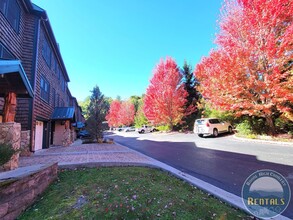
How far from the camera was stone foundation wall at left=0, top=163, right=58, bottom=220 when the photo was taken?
2.99 metres

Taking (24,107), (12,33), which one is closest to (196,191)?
(24,107)

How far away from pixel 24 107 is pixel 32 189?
7.66 m

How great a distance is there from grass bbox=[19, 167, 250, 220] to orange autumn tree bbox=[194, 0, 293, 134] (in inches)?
388

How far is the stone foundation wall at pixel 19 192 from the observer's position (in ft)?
9.80

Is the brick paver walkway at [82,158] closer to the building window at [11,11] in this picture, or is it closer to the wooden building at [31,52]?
the wooden building at [31,52]

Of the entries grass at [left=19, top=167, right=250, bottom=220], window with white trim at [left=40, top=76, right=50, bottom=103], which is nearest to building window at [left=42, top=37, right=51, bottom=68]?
window with white trim at [left=40, top=76, right=50, bottom=103]

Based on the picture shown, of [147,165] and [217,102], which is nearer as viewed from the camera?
[147,165]

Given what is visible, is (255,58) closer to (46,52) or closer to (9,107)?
(9,107)

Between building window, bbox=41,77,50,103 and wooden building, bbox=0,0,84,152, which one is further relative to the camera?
building window, bbox=41,77,50,103

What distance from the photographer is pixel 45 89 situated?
41.2 feet

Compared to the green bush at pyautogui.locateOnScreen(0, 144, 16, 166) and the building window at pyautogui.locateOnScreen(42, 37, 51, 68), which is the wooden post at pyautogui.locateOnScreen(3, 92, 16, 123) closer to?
the green bush at pyautogui.locateOnScreen(0, 144, 16, 166)

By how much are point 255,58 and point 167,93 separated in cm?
1407

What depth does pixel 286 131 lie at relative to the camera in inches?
501

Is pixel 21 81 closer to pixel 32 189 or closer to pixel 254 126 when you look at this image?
pixel 32 189
